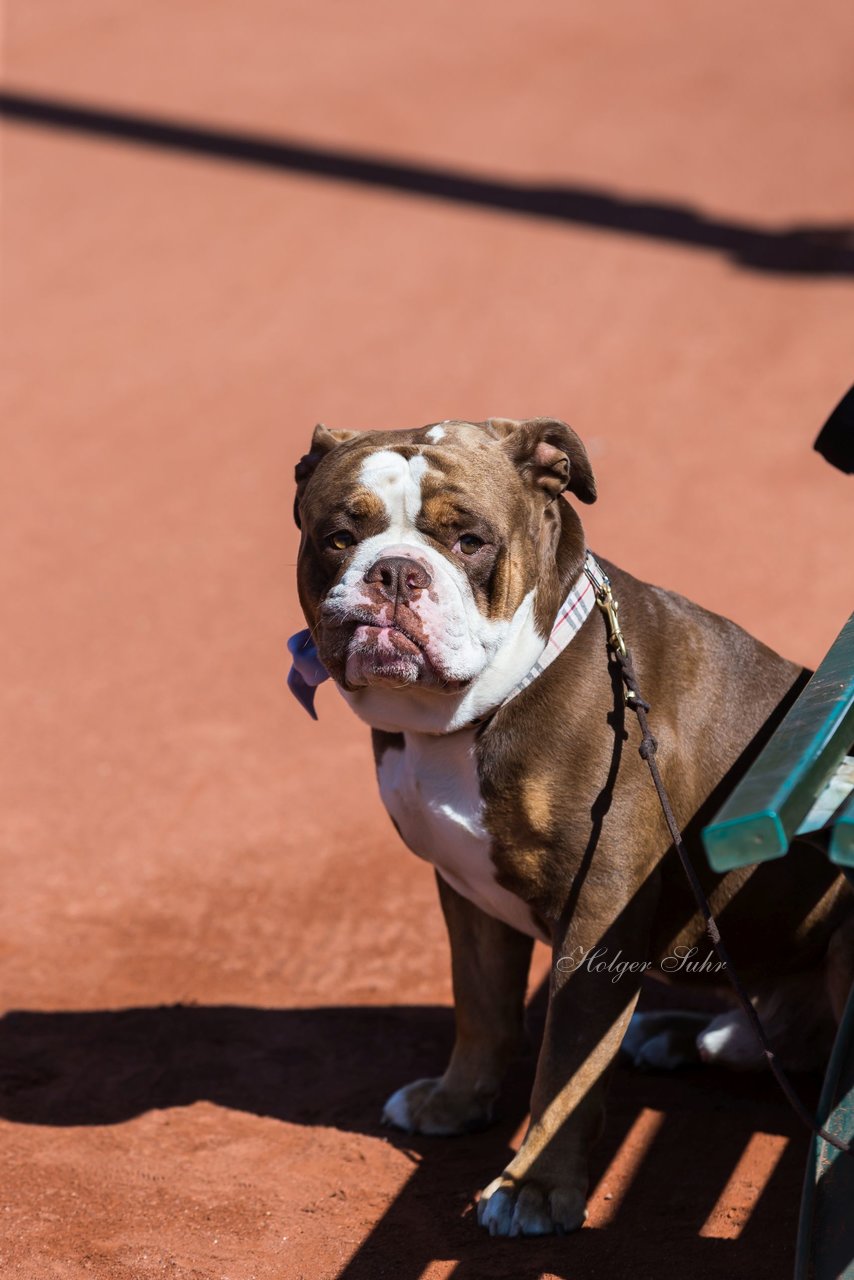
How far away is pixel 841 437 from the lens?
3.98 m

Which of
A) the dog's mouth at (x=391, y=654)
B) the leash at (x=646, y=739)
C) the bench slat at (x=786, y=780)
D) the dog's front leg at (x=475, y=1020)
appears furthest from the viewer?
the dog's front leg at (x=475, y=1020)

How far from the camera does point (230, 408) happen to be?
1023 centimetres

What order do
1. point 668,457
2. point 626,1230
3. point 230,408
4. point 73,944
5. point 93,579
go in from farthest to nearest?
point 230,408 → point 668,457 → point 93,579 → point 73,944 → point 626,1230

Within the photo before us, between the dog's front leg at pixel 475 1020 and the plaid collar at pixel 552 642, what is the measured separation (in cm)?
70

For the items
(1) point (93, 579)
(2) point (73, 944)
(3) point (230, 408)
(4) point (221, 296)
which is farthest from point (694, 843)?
(4) point (221, 296)

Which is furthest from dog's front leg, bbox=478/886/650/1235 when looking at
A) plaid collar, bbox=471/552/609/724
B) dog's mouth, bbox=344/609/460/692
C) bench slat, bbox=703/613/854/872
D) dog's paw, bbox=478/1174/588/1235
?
bench slat, bbox=703/613/854/872

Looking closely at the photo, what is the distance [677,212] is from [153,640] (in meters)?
6.13

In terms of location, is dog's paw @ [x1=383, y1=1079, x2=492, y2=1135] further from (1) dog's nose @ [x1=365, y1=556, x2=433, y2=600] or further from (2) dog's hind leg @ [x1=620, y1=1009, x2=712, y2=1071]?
(1) dog's nose @ [x1=365, y1=556, x2=433, y2=600]

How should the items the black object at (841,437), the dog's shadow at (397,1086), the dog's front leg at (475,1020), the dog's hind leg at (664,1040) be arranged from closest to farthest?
the dog's shadow at (397,1086) → the black object at (841,437) → the dog's front leg at (475,1020) → the dog's hind leg at (664,1040)

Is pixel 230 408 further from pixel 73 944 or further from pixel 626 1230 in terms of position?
pixel 626 1230

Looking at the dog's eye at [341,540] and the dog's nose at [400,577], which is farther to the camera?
the dog's eye at [341,540]

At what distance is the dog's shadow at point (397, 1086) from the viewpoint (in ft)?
12.1

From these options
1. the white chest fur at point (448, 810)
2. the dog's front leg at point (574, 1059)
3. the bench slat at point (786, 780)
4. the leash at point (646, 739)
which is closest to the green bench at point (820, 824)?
the bench slat at point (786, 780)

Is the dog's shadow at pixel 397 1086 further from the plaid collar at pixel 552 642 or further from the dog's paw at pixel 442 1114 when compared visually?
the plaid collar at pixel 552 642
